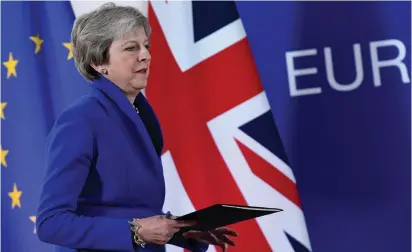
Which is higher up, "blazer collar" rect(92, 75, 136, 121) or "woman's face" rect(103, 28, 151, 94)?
"woman's face" rect(103, 28, 151, 94)

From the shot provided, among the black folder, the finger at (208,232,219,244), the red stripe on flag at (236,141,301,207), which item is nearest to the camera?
the black folder

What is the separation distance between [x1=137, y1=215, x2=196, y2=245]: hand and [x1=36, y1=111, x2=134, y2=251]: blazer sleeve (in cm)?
3

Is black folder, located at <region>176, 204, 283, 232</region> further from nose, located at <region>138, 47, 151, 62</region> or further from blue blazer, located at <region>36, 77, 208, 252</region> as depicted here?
nose, located at <region>138, 47, 151, 62</region>

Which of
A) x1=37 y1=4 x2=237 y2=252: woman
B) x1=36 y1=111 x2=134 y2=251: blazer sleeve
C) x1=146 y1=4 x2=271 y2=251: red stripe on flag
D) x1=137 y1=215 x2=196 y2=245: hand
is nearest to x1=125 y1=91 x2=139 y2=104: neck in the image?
x1=37 y1=4 x2=237 y2=252: woman

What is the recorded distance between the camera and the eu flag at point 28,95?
8.31ft

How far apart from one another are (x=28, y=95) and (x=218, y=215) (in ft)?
4.80

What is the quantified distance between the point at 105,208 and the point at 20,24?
4.59 feet

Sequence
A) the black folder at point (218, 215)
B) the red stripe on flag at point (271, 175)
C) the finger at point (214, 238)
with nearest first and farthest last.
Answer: the black folder at point (218, 215) → the finger at point (214, 238) → the red stripe on flag at point (271, 175)

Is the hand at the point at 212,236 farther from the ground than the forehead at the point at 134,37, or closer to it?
closer to it

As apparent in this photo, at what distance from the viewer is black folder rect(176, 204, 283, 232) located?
1.21 m

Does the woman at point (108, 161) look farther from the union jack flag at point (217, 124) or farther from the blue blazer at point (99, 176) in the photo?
the union jack flag at point (217, 124)

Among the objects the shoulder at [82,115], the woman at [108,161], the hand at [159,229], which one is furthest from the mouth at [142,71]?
the hand at [159,229]

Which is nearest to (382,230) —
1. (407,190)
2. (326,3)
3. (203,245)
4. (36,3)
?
(407,190)

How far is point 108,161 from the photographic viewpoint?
129cm
